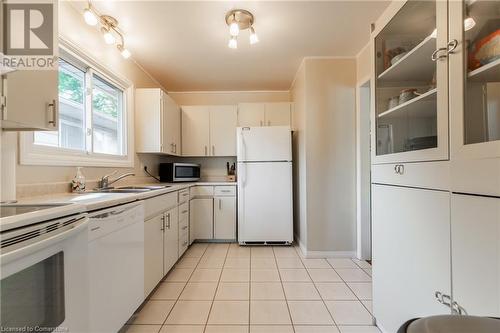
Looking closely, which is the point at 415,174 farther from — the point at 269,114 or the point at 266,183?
the point at 269,114

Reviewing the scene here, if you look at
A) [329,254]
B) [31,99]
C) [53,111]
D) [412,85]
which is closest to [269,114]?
[329,254]

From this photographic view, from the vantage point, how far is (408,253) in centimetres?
126

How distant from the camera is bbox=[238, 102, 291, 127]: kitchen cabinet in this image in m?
3.72

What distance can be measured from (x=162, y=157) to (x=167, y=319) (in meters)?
2.58

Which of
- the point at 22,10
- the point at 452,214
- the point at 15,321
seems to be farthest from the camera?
the point at 22,10

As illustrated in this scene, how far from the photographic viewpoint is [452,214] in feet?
3.22

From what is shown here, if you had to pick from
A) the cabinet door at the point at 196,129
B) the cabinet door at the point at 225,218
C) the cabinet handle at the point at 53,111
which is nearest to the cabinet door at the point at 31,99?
the cabinet handle at the point at 53,111

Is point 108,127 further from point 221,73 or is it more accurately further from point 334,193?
point 334,193

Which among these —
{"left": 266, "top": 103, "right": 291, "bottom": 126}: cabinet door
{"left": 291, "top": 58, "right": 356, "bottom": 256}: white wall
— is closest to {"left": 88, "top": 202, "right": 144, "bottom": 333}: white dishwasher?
{"left": 291, "top": 58, "right": 356, "bottom": 256}: white wall

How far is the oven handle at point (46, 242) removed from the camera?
67 centimetres

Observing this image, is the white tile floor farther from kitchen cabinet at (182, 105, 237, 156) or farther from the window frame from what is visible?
kitchen cabinet at (182, 105, 237, 156)

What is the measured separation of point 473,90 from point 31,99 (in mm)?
2031

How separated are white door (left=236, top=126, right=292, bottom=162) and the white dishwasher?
1808 mm

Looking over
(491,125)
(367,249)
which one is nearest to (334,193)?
(367,249)
